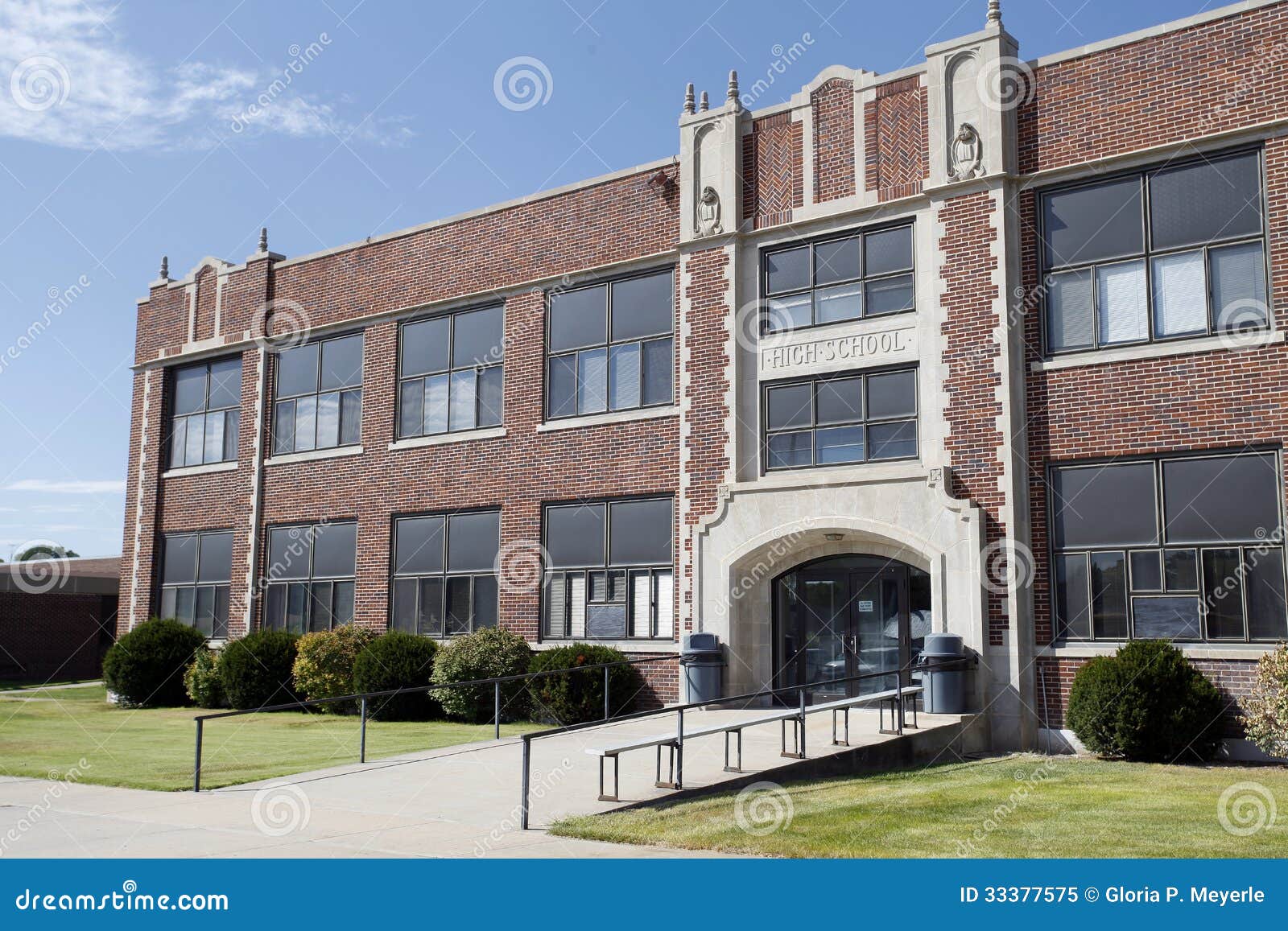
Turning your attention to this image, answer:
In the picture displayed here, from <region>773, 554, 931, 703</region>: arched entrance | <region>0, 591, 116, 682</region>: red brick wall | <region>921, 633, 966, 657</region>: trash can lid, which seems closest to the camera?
<region>921, 633, 966, 657</region>: trash can lid

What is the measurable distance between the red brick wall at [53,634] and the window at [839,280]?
2941cm

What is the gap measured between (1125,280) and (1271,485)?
337 cm

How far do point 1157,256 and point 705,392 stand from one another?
23.4ft

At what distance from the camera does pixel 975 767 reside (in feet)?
48.6

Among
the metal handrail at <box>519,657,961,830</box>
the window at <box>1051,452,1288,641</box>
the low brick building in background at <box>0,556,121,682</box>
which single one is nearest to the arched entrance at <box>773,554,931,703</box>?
the metal handrail at <box>519,657,961,830</box>

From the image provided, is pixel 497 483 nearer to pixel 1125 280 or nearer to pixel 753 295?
pixel 753 295

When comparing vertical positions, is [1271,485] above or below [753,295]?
below

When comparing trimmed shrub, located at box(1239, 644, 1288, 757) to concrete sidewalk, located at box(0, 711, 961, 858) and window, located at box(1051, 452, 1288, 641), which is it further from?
concrete sidewalk, located at box(0, 711, 961, 858)

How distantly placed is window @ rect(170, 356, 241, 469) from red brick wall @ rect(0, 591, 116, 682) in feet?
45.8

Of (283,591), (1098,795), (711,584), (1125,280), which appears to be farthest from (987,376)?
(283,591)

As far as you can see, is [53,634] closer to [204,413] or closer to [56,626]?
[56,626]

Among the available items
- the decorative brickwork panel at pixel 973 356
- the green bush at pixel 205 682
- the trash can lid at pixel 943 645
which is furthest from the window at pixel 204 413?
the trash can lid at pixel 943 645

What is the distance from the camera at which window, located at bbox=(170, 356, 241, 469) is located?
28.6 m

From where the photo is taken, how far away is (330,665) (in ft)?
75.6
